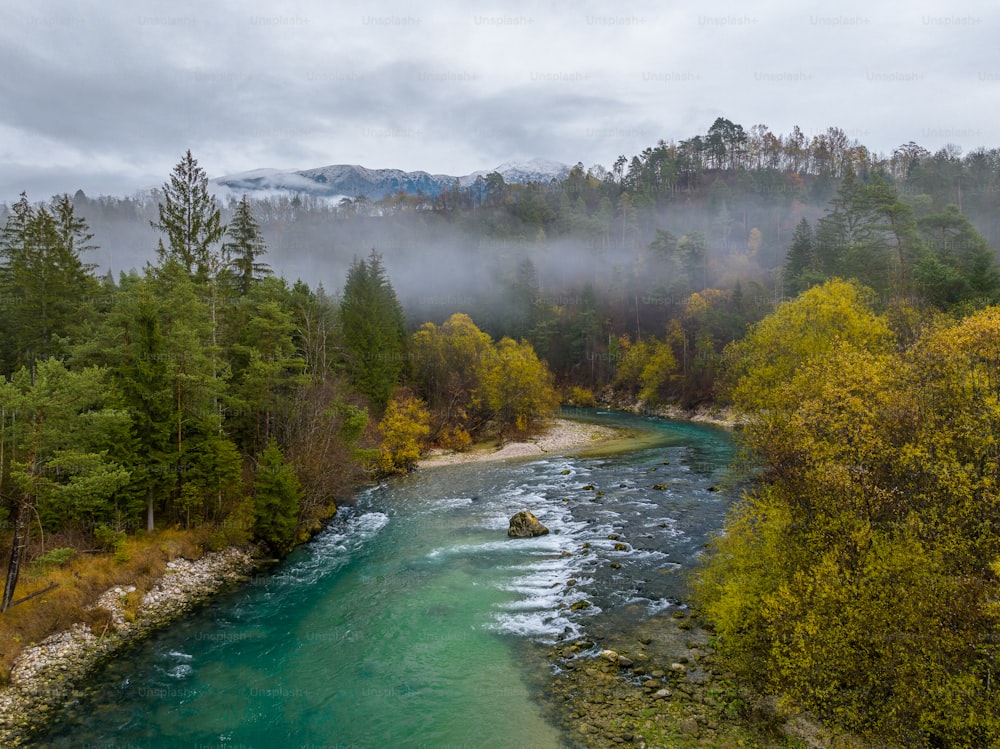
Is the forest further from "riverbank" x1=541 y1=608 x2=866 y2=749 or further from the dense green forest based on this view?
"riverbank" x1=541 y1=608 x2=866 y2=749

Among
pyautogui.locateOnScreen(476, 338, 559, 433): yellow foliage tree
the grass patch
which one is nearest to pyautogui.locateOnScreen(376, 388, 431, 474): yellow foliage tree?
pyautogui.locateOnScreen(476, 338, 559, 433): yellow foliage tree

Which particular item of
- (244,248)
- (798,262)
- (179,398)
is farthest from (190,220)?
(798,262)

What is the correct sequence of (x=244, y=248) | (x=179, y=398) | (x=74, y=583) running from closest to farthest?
(x=74, y=583), (x=179, y=398), (x=244, y=248)

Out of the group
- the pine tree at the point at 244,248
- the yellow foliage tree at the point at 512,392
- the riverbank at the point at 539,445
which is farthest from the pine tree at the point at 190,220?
the yellow foliage tree at the point at 512,392

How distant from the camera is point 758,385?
34531 millimetres

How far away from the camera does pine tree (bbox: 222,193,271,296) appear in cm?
4662

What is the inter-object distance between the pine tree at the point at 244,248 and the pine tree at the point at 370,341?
9.99m

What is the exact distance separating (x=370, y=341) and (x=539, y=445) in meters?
21.1

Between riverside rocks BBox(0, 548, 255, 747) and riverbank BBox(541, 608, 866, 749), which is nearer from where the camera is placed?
riverbank BBox(541, 608, 866, 749)

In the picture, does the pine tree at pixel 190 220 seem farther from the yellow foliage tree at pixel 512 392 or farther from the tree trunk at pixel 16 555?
the yellow foliage tree at pixel 512 392

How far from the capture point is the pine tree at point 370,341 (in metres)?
53.1

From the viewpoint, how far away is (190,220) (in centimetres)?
3834

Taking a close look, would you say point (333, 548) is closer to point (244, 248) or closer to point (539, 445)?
point (244, 248)

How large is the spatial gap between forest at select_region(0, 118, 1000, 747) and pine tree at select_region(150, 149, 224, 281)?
21 centimetres
